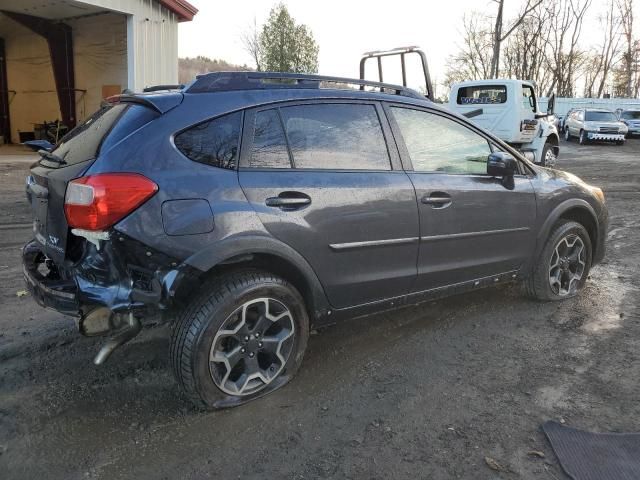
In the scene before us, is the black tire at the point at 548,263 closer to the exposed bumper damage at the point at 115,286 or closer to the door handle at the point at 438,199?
the door handle at the point at 438,199

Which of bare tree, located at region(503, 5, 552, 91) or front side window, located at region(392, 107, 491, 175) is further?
bare tree, located at region(503, 5, 552, 91)

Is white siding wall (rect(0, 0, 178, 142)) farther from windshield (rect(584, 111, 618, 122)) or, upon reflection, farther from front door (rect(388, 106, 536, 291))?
windshield (rect(584, 111, 618, 122))

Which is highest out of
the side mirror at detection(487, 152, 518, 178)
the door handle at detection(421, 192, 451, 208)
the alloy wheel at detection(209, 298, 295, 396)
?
the side mirror at detection(487, 152, 518, 178)

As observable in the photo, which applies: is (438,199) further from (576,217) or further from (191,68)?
(191,68)

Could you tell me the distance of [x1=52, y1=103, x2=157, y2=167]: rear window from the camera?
2.82 m

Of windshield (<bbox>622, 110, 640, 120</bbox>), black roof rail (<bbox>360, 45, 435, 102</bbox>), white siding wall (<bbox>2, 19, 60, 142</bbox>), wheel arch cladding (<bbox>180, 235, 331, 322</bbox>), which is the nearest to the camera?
wheel arch cladding (<bbox>180, 235, 331, 322</bbox>)

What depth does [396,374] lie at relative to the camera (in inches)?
134

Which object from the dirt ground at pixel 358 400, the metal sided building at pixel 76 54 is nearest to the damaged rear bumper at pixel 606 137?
the metal sided building at pixel 76 54

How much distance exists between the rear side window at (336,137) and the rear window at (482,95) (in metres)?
10.7

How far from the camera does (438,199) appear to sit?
144 inches

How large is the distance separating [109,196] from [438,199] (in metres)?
2.05

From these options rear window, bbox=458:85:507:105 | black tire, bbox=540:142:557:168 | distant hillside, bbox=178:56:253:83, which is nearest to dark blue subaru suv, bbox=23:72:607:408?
distant hillside, bbox=178:56:253:83

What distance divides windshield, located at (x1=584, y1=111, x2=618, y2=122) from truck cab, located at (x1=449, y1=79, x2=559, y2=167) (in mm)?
13991

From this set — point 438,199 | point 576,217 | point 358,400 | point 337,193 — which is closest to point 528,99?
point 576,217
